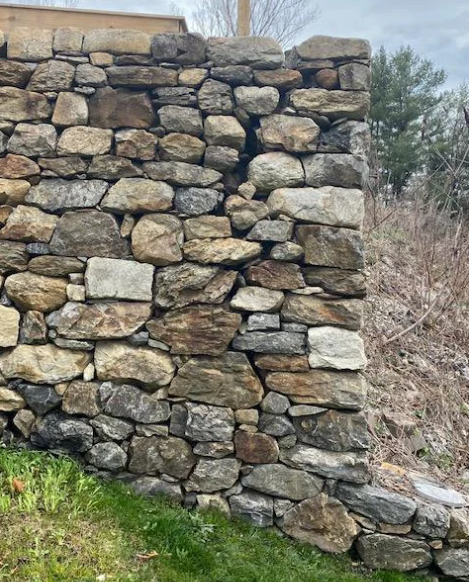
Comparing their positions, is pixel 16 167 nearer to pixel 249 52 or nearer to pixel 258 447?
pixel 249 52

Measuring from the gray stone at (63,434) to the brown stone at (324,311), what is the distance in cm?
141

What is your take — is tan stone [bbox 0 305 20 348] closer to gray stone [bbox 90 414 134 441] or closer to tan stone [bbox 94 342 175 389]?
tan stone [bbox 94 342 175 389]

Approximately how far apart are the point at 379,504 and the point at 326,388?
0.72 m

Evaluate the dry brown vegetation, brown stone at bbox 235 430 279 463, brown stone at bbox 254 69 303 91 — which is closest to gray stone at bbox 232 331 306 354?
brown stone at bbox 235 430 279 463

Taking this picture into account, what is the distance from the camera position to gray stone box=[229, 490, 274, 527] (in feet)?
9.24

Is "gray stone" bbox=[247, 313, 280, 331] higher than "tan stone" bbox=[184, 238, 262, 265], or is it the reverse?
"tan stone" bbox=[184, 238, 262, 265]

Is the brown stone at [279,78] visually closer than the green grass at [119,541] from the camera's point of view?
No

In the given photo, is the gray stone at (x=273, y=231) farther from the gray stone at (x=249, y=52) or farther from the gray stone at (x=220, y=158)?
the gray stone at (x=249, y=52)

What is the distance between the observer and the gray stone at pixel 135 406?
2855 mm

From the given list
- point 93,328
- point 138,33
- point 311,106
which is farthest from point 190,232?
point 138,33

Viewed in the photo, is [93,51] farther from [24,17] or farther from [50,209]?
[50,209]

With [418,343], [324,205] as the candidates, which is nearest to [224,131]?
[324,205]

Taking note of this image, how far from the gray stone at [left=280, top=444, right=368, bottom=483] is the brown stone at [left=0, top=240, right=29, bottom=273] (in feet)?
6.49

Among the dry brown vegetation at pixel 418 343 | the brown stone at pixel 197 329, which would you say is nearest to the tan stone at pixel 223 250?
the brown stone at pixel 197 329
